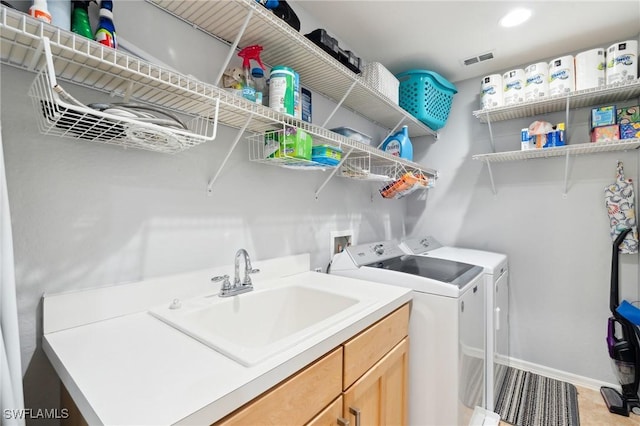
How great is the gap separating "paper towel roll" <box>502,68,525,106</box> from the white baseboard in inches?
86.7

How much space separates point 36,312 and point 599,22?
134 inches

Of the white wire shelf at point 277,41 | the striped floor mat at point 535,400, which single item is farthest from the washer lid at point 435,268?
the white wire shelf at point 277,41

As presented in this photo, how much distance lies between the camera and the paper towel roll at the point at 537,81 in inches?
85.7

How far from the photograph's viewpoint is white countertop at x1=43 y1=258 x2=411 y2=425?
597 mm

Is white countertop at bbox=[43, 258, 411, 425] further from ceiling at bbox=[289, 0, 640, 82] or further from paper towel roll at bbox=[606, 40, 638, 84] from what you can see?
paper towel roll at bbox=[606, 40, 638, 84]

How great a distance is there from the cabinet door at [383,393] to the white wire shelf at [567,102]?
1951mm

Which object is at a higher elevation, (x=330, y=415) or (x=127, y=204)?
(x=127, y=204)

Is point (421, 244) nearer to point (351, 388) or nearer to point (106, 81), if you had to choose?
point (351, 388)

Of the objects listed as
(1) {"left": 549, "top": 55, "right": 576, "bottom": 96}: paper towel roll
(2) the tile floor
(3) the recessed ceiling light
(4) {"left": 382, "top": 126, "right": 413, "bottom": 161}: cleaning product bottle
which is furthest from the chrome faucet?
(1) {"left": 549, "top": 55, "right": 576, "bottom": 96}: paper towel roll

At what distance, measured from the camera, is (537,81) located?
2.19 m

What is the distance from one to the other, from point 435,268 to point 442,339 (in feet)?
1.54

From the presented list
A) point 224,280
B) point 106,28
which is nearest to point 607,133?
point 224,280

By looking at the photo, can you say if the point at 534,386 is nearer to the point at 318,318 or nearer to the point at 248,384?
the point at 318,318

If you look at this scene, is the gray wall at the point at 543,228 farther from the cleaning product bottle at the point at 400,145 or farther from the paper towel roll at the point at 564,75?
the cleaning product bottle at the point at 400,145
